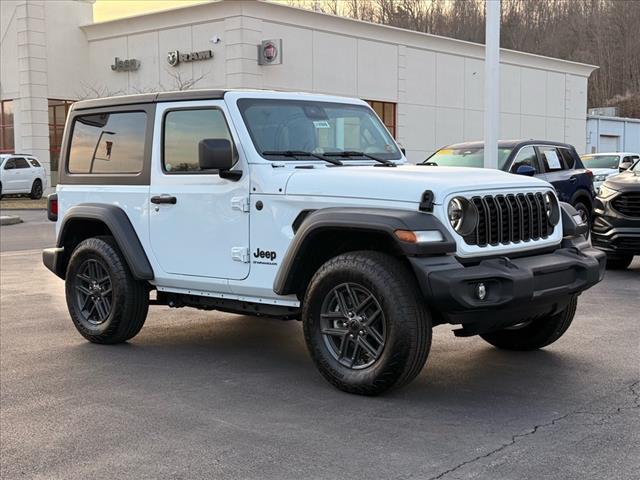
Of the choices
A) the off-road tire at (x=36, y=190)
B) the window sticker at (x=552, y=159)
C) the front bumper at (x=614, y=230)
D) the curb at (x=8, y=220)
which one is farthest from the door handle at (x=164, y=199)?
the off-road tire at (x=36, y=190)

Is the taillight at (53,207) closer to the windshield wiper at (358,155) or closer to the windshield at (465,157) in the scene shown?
the windshield wiper at (358,155)

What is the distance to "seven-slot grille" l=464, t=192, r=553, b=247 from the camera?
16.9 feet

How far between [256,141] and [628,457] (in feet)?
10.8

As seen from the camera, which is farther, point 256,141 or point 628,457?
point 256,141

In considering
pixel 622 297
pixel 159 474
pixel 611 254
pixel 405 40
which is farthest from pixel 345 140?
pixel 405 40

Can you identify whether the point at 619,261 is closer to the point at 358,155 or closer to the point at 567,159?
the point at 567,159

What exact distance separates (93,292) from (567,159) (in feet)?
31.8

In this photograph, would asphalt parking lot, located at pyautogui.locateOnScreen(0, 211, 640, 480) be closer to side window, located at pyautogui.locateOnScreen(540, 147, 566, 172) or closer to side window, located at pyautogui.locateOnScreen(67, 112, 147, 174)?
side window, located at pyautogui.locateOnScreen(67, 112, 147, 174)

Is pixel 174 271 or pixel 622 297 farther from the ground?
pixel 174 271

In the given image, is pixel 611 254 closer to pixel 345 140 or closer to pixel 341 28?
pixel 345 140

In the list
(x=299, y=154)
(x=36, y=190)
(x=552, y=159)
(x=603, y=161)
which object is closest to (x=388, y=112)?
(x=603, y=161)

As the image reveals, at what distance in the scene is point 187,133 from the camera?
252 inches

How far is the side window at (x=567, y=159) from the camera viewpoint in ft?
46.2

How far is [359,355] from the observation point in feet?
17.4
